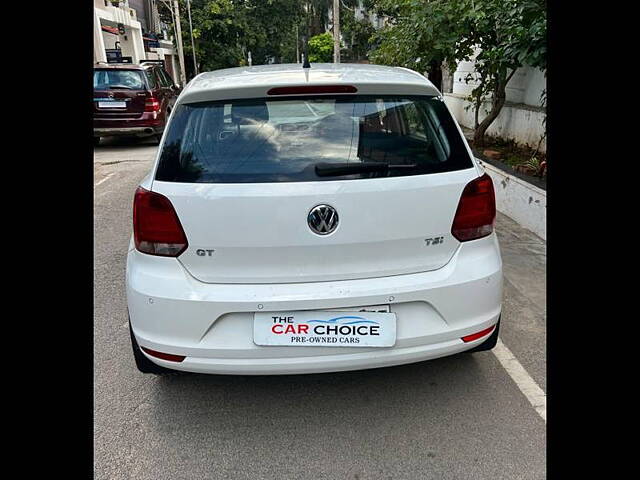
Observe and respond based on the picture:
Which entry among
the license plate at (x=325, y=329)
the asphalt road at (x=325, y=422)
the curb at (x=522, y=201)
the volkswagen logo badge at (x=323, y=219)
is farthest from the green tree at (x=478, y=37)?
the license plate at (x=325, y=329)

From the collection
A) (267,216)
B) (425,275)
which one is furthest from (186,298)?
(425,275)

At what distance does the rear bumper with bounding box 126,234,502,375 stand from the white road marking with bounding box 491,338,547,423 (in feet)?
2.14

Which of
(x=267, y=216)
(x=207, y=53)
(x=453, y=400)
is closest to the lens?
(x=267, y=216)

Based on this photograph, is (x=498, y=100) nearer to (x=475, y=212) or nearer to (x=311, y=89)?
(x=475, y=212)

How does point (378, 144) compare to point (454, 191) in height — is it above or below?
above

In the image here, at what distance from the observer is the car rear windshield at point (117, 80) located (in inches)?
398

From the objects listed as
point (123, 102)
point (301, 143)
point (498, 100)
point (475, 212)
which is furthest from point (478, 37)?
point (123, 102)

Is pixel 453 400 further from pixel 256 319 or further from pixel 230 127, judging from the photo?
pixel 230 127

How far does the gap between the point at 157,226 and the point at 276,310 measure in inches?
24.8

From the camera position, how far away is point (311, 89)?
221 cm

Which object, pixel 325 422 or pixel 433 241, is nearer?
pixel 433 241

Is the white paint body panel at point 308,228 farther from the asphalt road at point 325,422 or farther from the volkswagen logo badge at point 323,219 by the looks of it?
the asphalt road at point 325,422

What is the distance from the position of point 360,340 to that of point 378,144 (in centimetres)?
88
